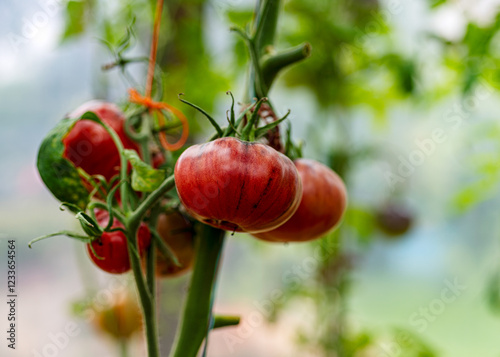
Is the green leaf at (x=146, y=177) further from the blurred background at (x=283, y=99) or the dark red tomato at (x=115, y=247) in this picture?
the blurred background at (x=283, y=99)

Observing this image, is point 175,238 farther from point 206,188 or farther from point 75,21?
point 75,21

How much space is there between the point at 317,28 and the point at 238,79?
296 mm

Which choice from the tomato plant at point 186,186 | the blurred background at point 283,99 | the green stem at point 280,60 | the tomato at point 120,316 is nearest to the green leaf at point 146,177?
the tomato plant at point 186,186

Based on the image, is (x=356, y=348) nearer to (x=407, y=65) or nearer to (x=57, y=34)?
(x=407, y=65)

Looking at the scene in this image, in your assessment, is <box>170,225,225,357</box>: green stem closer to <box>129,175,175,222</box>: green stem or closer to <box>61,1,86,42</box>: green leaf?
<box>129,175,175,222</box>: green stem

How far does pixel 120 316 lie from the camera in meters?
0.93

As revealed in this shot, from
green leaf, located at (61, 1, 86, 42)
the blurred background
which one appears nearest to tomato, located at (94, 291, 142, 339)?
the blurred background

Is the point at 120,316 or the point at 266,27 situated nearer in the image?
the point at 266,27

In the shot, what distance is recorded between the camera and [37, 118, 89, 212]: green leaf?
1.07ft

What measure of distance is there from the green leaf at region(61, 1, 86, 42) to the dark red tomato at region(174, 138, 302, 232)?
2.70 feet

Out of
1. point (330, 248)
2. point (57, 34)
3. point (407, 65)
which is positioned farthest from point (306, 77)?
point (57, 34)

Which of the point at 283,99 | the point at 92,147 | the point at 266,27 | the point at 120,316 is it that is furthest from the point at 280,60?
the point at 283,99

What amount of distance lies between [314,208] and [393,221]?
3.63ft

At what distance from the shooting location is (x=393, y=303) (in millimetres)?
2324
